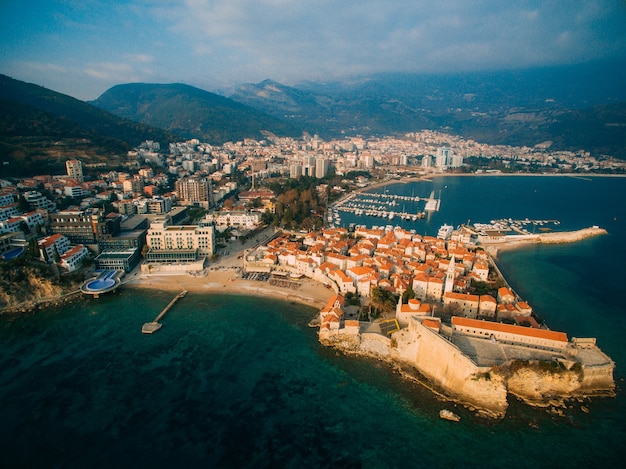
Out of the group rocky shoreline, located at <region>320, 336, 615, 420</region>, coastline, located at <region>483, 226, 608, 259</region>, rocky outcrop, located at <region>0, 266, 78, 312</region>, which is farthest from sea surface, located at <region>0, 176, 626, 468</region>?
coastline, located at <region>483, 226, 608, 259</region>

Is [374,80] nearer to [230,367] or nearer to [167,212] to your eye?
[167,212]

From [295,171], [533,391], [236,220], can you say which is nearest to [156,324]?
[533,391]

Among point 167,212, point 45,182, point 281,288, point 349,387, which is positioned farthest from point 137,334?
point 45,182

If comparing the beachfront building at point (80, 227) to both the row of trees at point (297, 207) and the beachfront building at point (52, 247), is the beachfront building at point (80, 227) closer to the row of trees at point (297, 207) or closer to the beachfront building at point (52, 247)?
the beachfront building at point (52, 247)

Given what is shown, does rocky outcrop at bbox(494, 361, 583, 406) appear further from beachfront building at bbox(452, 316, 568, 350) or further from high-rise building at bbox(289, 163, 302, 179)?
high-rise building at bbox(289, 163, 302, 179)

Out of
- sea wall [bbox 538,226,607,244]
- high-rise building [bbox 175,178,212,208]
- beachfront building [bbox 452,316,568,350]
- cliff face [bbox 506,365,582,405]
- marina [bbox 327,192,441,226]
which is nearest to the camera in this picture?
cliff face [bbox 506,365,582,405]

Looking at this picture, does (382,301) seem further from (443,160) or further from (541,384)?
(443,160)
